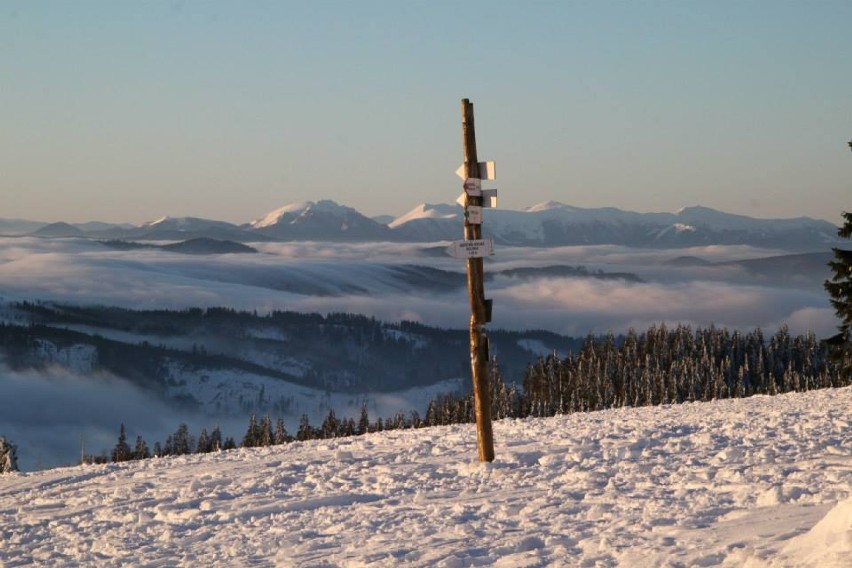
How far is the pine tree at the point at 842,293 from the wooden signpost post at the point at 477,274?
21770 mm

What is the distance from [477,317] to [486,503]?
4761 mm

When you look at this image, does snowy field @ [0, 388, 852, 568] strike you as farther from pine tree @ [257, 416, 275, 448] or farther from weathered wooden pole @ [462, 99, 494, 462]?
pine tree @ [257, 416, 275, 448]

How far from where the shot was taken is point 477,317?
1988 centimetres

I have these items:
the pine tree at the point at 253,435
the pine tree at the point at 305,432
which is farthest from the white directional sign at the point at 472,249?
the pine tree at the point at 253,435

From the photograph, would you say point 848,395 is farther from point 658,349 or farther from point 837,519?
point 658,349

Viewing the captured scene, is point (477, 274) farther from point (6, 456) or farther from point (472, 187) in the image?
point (6, 456)

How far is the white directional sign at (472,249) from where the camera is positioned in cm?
1959

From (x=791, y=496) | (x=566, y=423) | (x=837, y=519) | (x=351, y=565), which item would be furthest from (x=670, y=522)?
(x=566, y=423)

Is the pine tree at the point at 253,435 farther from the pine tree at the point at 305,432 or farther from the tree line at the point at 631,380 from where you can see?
the pine tree at the point at 305,432

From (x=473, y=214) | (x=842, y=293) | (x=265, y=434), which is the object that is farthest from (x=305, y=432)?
(x=473, y=214)

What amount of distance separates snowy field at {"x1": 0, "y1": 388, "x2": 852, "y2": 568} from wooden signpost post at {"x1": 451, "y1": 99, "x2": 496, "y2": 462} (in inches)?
26.6

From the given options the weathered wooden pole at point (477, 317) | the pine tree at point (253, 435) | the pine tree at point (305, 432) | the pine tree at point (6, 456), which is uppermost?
the weathered wooden pole at point (477, 317)

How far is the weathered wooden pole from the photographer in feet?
65.4

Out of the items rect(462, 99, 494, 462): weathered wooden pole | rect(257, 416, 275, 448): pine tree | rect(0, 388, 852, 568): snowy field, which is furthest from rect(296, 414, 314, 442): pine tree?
rect(462, 99, 494, 462): weathered wooden pole
